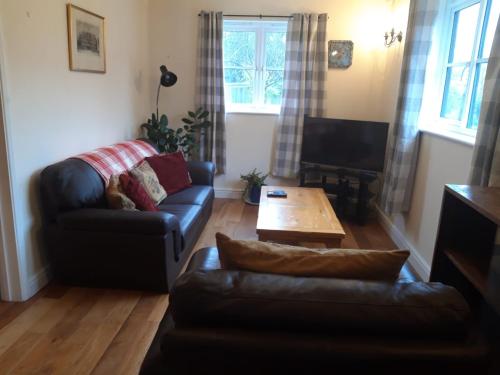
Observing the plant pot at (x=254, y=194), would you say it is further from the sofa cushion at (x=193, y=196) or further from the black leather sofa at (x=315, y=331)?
the black leather sofa at (x=315, y=331)

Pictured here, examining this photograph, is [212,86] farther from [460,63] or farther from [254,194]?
[460,63]

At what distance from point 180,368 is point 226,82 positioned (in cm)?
390

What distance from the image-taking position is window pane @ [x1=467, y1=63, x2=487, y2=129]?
2570mm

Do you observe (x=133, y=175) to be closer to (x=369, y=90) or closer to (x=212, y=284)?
(x=212, y=284)

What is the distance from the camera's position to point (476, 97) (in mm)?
2617

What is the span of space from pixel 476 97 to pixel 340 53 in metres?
1.91

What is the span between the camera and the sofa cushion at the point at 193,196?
320 centimetres

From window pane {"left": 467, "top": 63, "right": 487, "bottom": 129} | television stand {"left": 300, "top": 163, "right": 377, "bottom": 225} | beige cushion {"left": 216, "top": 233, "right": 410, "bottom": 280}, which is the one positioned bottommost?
television stand {"left": 300, "top": 163, "right": 377, "bottom": 225}

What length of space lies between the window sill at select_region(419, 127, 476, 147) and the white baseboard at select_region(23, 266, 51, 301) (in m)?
2.84

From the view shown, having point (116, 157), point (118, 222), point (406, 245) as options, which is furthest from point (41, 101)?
point (406, 245)

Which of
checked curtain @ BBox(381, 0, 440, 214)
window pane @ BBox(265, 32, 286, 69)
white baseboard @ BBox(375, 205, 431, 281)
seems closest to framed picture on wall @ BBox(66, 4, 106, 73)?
window pane @ BBox(265, 32, 286, 69)

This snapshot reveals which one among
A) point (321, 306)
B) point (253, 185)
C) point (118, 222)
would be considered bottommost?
point (253, 185)

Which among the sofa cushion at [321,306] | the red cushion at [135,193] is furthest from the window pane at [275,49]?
the sofa cushion at [321,306]

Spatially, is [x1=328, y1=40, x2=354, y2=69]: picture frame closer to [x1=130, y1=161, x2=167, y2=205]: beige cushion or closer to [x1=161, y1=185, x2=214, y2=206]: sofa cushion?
[x1=161, y1=185, x2=214, y2=206]: sofa cushion
